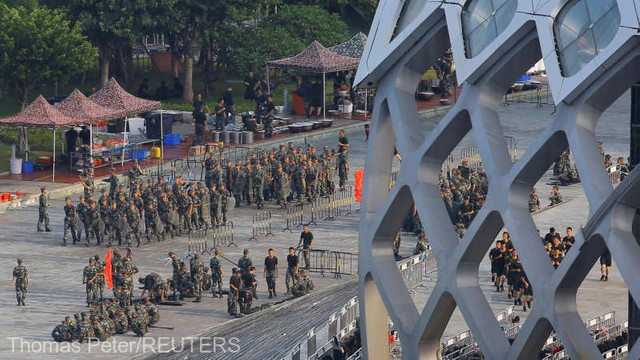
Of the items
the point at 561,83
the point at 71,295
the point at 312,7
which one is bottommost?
the point at 71,295

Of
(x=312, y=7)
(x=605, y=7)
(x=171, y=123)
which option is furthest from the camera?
(x=312, y=7)

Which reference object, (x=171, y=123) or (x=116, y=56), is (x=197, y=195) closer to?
(x=171, y=123)

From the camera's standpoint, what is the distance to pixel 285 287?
43.9 m

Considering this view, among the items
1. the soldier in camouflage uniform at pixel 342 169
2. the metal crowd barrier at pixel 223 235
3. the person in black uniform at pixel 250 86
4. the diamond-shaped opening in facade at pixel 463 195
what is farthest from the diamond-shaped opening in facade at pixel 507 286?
the person in black uniform at pixel 250 86

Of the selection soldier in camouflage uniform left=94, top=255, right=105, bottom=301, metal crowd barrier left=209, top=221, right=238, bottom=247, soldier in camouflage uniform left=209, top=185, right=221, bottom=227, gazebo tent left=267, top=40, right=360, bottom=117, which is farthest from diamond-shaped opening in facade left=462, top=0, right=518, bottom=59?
gazebo tent left=267, top=40, right=360, bottom=117

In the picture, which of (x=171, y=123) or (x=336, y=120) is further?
(x=336, y=120)

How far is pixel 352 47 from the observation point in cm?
6994

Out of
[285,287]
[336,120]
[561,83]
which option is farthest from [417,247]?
[336,120]

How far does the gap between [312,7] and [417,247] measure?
32508mm

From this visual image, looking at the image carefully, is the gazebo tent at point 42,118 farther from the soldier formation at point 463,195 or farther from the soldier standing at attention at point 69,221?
the soldier formation at point 463,195

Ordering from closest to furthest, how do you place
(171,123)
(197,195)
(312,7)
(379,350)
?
(379,350), (197,195), (171,123), (312,7)

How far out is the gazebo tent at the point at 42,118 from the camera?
5566 cm

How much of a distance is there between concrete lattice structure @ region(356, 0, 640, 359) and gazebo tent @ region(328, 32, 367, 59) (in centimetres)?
4112

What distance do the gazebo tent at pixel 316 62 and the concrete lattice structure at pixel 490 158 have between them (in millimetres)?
38378
